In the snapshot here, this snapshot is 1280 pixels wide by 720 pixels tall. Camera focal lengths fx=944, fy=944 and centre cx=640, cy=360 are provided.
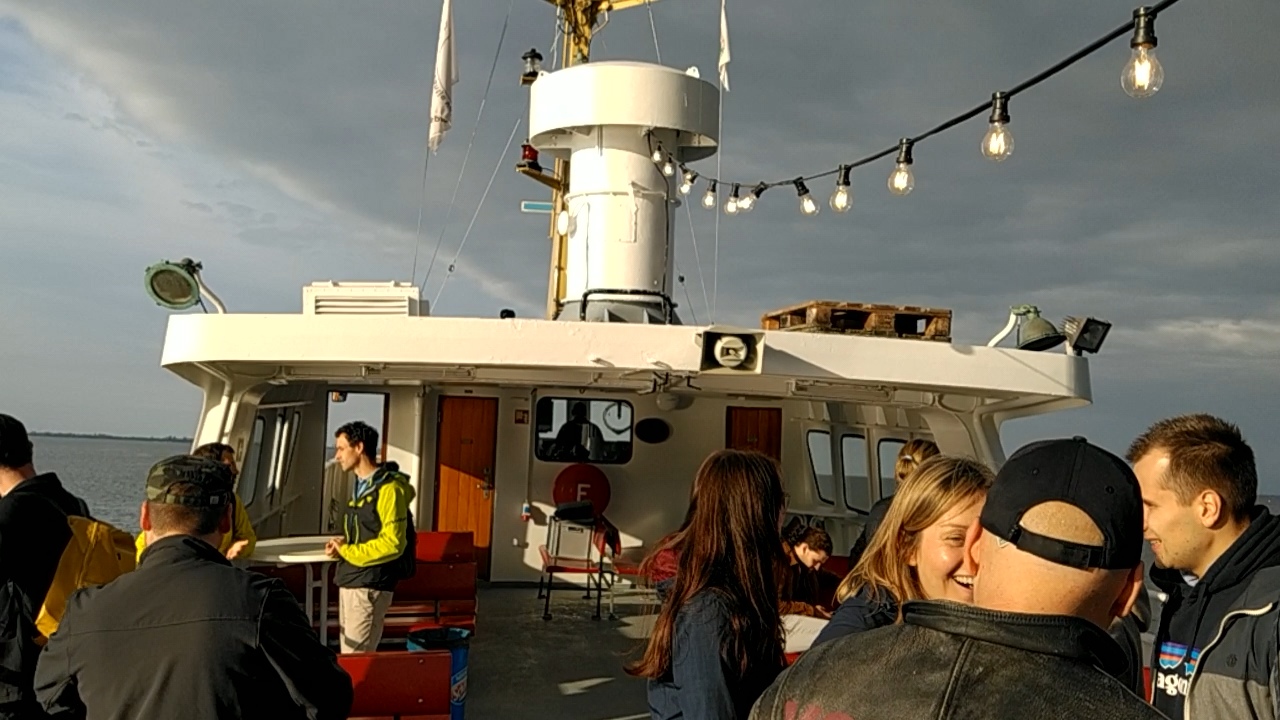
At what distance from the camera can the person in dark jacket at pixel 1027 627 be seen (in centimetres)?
125

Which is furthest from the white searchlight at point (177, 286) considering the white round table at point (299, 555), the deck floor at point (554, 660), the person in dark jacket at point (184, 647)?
the person in dark jacket at point (184, 647)

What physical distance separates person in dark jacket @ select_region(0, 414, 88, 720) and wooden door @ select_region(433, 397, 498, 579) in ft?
20.9

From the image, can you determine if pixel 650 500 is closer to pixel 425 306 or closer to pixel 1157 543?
pixel 425 306

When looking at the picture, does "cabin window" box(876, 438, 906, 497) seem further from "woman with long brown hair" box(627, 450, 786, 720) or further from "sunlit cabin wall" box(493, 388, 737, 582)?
"woman with long brown hair" box(627, 450, 786, 720)

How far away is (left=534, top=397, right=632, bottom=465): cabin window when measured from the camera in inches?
384

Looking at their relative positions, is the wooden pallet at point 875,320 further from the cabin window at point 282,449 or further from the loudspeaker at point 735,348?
the cabin window at point 282,449

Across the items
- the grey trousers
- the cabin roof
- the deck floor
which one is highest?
the cabin roof

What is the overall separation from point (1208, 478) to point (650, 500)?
24.3 ft

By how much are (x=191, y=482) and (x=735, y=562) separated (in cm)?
153

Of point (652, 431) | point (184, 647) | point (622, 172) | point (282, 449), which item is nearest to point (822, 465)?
point (652, 431)

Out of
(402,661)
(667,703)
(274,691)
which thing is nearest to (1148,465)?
(667,703)

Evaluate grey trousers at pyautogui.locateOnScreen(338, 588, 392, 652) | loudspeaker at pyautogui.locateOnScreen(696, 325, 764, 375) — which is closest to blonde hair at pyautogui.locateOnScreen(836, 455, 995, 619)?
loudspeaker at pyautogui.locateOnScreen(696, 325, 764, 375)

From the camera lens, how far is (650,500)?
971 centimetres

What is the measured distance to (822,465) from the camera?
10156mm
